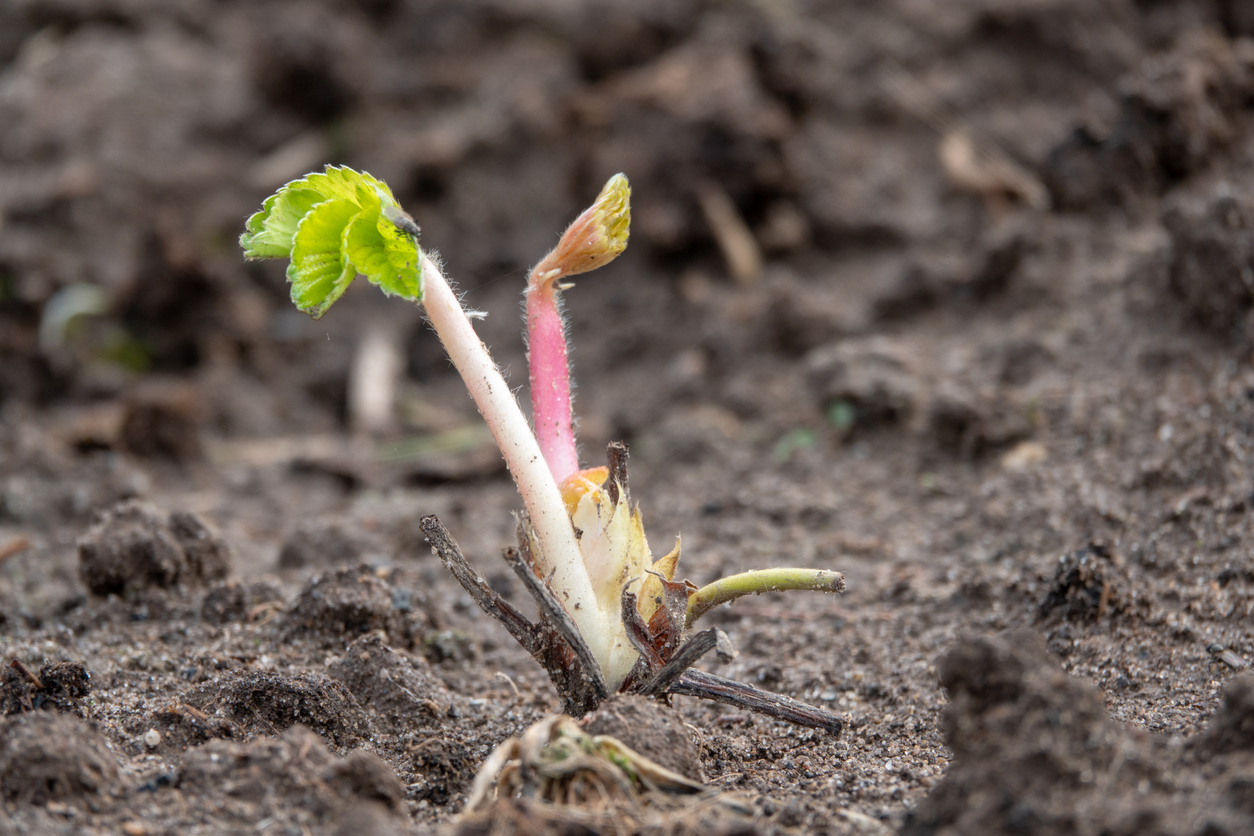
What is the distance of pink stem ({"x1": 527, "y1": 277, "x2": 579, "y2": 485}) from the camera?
213cm

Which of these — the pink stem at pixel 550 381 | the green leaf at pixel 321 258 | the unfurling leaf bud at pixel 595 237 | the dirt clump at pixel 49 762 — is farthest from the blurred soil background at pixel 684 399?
the unfurling leaf bud at pixel 595 237

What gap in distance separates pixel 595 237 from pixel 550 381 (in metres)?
0.30

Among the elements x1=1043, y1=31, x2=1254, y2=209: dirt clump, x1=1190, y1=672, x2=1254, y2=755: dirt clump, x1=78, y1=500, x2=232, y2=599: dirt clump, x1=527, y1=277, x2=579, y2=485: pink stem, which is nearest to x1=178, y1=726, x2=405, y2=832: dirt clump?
x1=527, y1=277, x2=579, y2=485: pink stem

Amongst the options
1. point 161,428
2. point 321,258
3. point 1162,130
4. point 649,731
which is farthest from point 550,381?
point 1162,130

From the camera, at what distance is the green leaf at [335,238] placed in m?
1.85

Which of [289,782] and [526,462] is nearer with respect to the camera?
[289,782]

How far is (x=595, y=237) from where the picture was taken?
204 centimetres

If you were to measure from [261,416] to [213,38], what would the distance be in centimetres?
233

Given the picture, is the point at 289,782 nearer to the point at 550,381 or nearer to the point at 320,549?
the point at 550,381

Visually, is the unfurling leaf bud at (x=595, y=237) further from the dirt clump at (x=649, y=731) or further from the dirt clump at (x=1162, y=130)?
the dirt clump at (x=1162, y=130)

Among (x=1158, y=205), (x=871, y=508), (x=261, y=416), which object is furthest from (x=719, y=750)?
(x=261, y=416)

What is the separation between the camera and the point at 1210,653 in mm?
2182

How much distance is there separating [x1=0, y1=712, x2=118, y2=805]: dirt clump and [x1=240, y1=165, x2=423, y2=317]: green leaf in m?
0.79

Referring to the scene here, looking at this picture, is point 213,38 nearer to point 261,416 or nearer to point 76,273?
point 76,273
